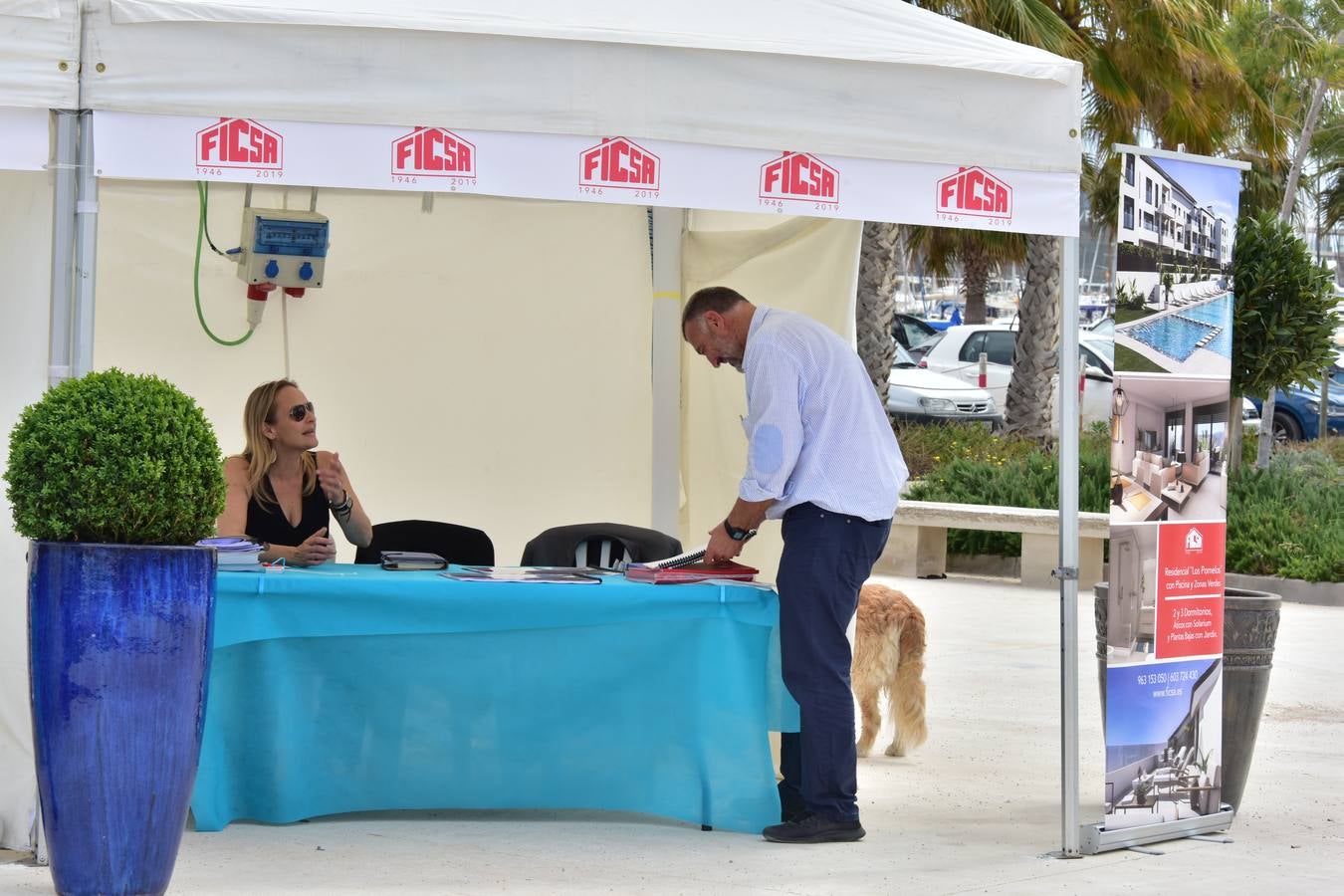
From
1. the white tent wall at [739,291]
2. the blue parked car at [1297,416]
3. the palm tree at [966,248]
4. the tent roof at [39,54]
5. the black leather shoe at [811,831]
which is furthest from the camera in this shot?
the blue parked car at [1297,416]

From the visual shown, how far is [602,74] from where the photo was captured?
479 cm

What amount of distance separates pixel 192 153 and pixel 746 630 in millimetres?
2103

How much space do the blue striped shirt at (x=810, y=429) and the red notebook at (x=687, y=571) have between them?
29 centimetres

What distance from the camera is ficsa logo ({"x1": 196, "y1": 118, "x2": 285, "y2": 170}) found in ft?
15.1

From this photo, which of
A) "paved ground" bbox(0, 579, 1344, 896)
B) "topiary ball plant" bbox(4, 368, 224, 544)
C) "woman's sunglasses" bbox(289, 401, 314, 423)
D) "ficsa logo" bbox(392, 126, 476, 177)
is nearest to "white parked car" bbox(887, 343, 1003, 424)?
"paved ground" bbox(0, 579, 1344, 896)

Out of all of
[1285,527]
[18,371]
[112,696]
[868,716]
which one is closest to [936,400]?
[1285,527]

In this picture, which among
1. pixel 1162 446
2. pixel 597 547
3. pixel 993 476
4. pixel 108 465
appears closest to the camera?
pixel 108 465

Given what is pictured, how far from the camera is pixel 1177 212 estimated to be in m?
5.43

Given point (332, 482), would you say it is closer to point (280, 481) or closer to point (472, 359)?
point (280, 481)

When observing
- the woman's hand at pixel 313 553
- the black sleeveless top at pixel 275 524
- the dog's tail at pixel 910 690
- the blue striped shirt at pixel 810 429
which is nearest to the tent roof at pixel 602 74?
the blue striped shirt at pixel 810 429

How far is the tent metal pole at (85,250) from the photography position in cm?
460

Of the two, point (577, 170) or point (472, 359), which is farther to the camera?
point (472, 359)

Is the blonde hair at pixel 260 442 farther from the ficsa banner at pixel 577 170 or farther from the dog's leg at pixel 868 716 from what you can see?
the dog's leg at pixel 868 716

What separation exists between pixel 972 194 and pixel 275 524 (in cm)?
266
